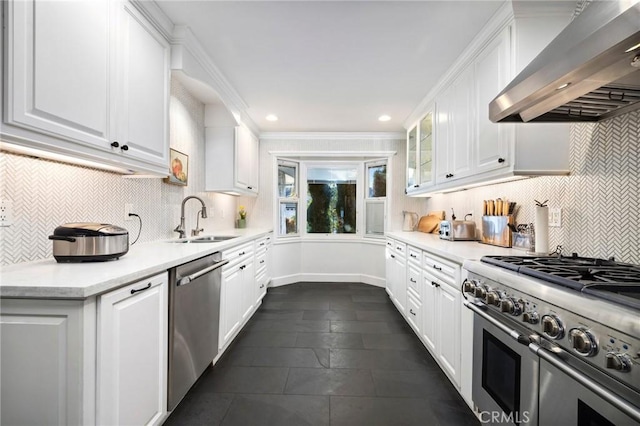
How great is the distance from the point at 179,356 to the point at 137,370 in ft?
1.22

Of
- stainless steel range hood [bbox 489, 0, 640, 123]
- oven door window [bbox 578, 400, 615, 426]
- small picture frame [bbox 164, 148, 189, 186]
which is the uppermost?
stainless steel range hood [bbox 489, 0, 640, 123]

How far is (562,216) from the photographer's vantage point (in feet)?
6.20

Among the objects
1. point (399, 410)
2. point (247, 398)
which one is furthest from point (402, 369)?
point (247, 398)

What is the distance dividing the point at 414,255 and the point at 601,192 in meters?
1.47

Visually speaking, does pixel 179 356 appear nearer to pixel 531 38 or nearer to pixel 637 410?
pixel 637 410

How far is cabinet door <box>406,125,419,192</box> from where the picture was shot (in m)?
3.83

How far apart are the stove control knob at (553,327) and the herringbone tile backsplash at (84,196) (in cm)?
222

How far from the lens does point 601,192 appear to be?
1.61 meters

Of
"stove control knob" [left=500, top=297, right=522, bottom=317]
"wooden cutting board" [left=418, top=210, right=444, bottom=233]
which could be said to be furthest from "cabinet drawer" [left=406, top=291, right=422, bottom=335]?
"stove control knob" [left=500, top=297, right=522, bottom=317]

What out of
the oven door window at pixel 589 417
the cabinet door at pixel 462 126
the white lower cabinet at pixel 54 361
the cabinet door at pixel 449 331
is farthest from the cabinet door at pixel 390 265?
the white lower cabinet at pixel 54 361

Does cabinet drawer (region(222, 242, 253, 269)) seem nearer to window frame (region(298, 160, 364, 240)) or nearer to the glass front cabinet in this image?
window frame (region(298, 160, 364, 240))

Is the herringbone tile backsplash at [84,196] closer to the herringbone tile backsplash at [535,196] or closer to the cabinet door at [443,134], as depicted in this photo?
the herringbone tile backsplash at [535,196]

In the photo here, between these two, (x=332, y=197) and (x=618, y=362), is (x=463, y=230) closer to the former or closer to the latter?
(x=618, y=362)

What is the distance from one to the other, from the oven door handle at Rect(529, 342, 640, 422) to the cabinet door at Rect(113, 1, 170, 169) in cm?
213
